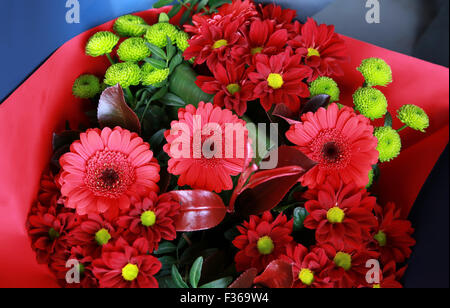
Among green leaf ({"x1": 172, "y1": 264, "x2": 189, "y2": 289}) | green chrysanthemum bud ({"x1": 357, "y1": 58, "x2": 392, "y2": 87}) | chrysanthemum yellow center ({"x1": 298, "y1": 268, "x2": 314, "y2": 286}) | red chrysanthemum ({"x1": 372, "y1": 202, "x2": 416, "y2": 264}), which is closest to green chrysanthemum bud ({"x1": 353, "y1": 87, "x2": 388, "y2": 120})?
green chrysanthemum bud ({"x1": 357, "y1": 58, "x2": 392, "y2": 87})

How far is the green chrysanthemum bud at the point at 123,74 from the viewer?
1.93ft

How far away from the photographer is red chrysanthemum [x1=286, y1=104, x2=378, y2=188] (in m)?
0.53

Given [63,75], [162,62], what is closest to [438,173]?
[162,62]

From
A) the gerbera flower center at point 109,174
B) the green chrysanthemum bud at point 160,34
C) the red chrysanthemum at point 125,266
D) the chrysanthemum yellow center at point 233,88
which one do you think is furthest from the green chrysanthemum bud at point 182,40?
the red chrysanthemum at point 125,266

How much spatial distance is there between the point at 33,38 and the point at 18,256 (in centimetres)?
32

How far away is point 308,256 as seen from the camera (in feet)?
1.63

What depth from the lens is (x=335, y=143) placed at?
546 mm

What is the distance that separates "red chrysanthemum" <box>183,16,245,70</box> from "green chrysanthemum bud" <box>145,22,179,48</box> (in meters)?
0.04

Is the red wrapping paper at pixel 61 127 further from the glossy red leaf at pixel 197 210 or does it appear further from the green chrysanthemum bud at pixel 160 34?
the glossy red leaf at pixel 197 210

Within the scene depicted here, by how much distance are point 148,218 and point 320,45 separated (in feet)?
1.24

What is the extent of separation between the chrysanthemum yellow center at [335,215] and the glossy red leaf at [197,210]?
14cm

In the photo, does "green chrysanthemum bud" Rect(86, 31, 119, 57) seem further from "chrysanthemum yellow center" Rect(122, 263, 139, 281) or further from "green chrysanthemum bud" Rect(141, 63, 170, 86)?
"chrysanthemum yellow center" Rect(122, 263, 139, 281)

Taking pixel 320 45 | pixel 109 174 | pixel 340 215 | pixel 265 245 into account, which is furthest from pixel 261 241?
pixel 320 45
